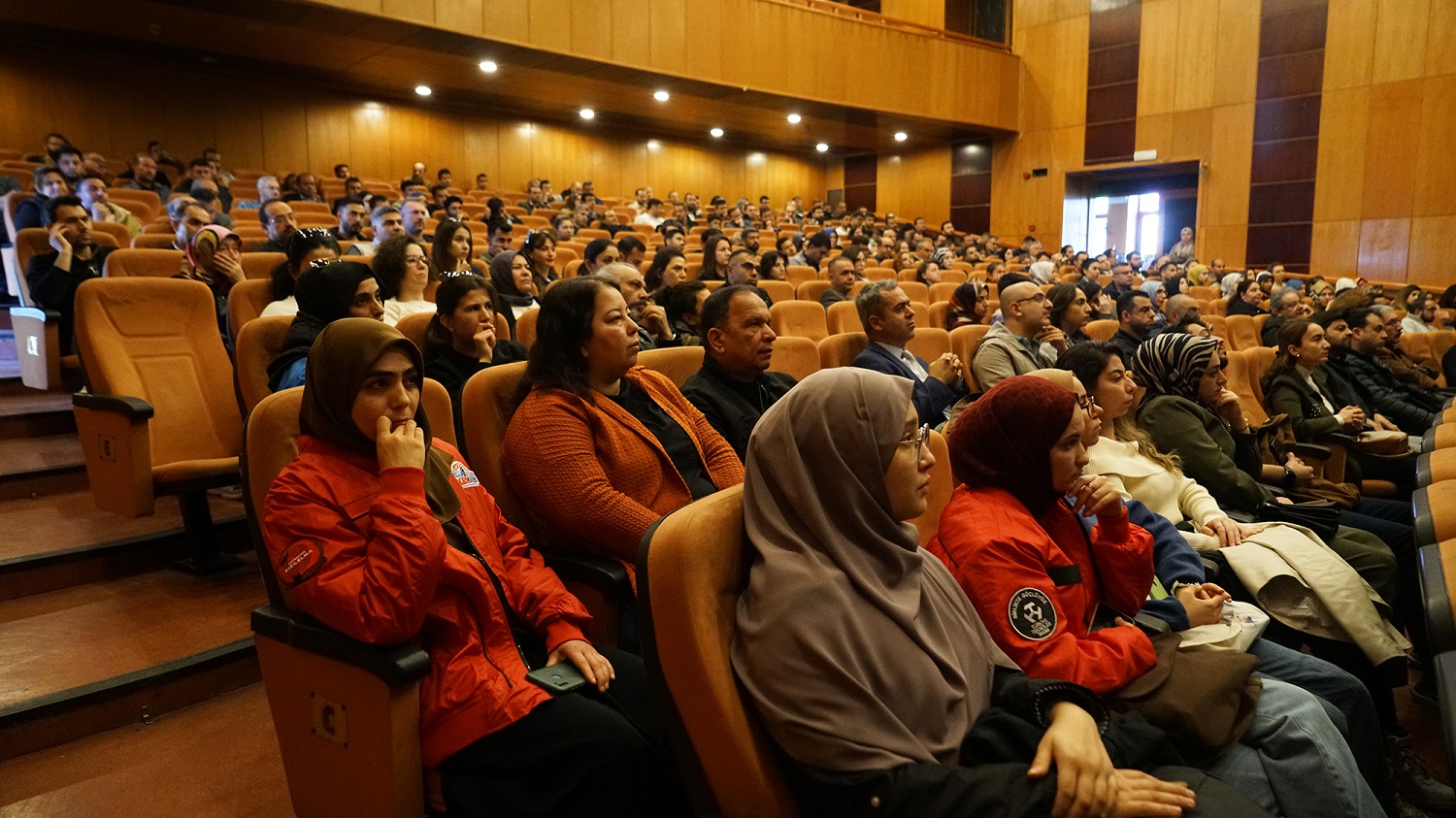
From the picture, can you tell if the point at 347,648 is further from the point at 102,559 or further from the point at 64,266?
the point at 64,266

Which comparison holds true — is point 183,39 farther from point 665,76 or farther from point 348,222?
point 348,222

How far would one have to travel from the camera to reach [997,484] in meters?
1.48

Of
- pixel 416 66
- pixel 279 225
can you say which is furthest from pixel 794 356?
pixel 416 66

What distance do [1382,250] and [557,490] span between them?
470 inches

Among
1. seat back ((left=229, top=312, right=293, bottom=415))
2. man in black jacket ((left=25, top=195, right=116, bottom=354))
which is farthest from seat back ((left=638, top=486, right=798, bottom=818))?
man in black jacket ((left=25, top=195, right=116, bottom=354))

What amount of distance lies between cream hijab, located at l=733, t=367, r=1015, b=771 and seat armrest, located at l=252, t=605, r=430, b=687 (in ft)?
1.44

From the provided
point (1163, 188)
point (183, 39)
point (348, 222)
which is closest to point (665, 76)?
point (183, 39)

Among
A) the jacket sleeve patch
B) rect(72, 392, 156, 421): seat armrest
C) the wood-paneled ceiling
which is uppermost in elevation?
the wood-paneled ceiling

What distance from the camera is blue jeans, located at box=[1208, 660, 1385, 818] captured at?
124 centimetres

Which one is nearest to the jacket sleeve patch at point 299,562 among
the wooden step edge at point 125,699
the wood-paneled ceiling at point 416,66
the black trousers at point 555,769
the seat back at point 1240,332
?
the black trousers at point 555,769

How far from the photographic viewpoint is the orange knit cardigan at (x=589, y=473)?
5.48ft

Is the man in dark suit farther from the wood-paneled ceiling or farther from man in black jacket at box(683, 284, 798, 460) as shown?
the wood-paneled ceiling

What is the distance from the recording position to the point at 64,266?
3.63m

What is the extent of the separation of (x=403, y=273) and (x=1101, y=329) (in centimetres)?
325
